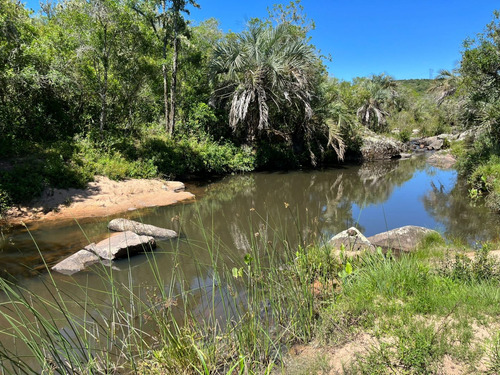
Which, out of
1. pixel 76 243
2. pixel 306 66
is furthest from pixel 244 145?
pixel 76 243

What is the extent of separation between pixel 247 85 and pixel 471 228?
39.1 ft

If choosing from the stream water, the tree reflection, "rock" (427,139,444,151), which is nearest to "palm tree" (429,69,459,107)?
"rock" (427,139,444,151)

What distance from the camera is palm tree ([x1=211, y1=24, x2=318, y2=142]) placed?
15.9 metres

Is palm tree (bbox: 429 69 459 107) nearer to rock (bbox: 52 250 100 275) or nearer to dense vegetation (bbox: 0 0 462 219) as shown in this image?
dense vegetation (bbox: 0 0 462 219)

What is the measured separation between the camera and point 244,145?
17.7 metres

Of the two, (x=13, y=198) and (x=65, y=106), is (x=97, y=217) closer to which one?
(x=13, y=198)

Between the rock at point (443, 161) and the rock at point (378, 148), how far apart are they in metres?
2.62

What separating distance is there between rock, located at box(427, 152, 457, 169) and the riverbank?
16.4 m

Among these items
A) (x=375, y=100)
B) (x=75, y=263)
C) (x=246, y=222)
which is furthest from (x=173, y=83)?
(x=375, y=100)

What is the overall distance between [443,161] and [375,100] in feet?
46.9

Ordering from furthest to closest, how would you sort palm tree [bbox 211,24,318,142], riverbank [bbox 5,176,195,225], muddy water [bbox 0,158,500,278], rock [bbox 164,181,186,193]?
1. palm tree [bbox 211,24,318,142]
2. rock [bbox 164,181,186,193]
3. riverbank [bbox 5,176,195,225]
4. muddy water [bbox 0,158,500,278]

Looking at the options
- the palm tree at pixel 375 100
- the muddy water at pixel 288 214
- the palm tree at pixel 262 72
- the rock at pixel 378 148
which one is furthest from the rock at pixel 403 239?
the palm tree at pixel 375 100

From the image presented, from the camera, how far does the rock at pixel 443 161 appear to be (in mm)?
19259

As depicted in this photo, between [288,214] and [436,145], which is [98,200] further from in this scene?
[436,145]
